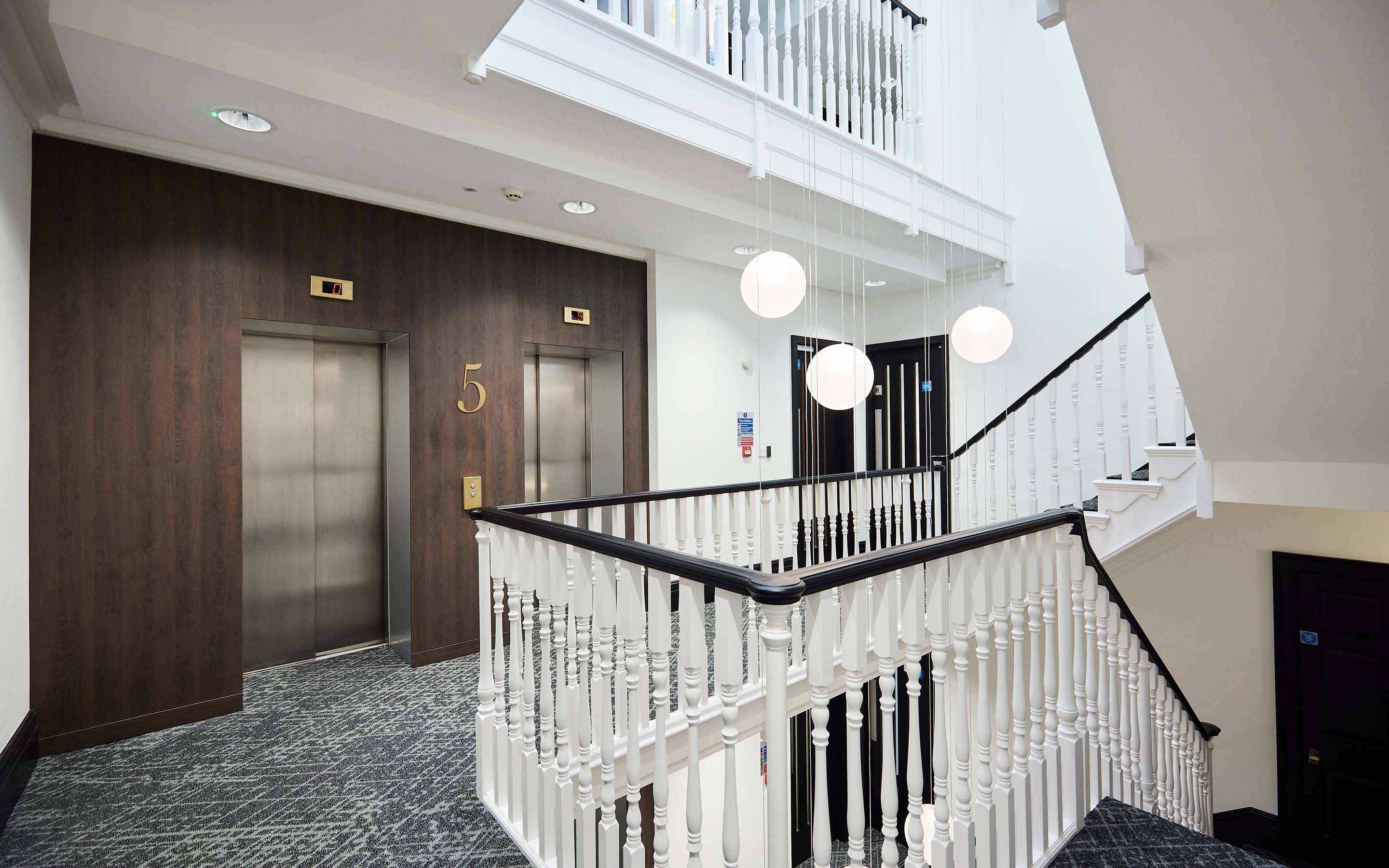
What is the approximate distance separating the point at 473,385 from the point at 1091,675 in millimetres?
3538

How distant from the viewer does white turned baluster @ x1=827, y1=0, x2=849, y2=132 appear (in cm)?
420

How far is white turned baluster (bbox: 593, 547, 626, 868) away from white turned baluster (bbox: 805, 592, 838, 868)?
1.83 ft

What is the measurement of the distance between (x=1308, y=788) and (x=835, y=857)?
3.33 m

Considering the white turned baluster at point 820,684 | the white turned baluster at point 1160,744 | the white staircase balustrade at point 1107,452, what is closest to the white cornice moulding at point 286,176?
the white staircase balustrade at point 1107,452

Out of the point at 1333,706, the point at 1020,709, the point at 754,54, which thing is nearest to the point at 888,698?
the point at 1020,709

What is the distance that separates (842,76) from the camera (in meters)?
4.21

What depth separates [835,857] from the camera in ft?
16.9

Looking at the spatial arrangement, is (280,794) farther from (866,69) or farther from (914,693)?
(866,69)

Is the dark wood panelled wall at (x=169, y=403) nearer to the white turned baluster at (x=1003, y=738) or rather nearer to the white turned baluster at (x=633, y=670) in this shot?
the white turned baluster at (x=633, y=670)

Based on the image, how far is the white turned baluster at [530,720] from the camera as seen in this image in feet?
6.52

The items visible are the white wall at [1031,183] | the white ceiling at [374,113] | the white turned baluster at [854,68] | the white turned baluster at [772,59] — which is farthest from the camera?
the white wall at [1031,183]

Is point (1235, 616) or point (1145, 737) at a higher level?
point (1145, 737)

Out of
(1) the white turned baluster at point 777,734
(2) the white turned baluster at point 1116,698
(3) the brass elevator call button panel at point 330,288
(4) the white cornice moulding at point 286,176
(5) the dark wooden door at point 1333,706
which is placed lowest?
(5) the dark wooden door at point 1333,706

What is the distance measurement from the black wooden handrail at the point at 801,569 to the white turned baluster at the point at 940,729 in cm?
11
